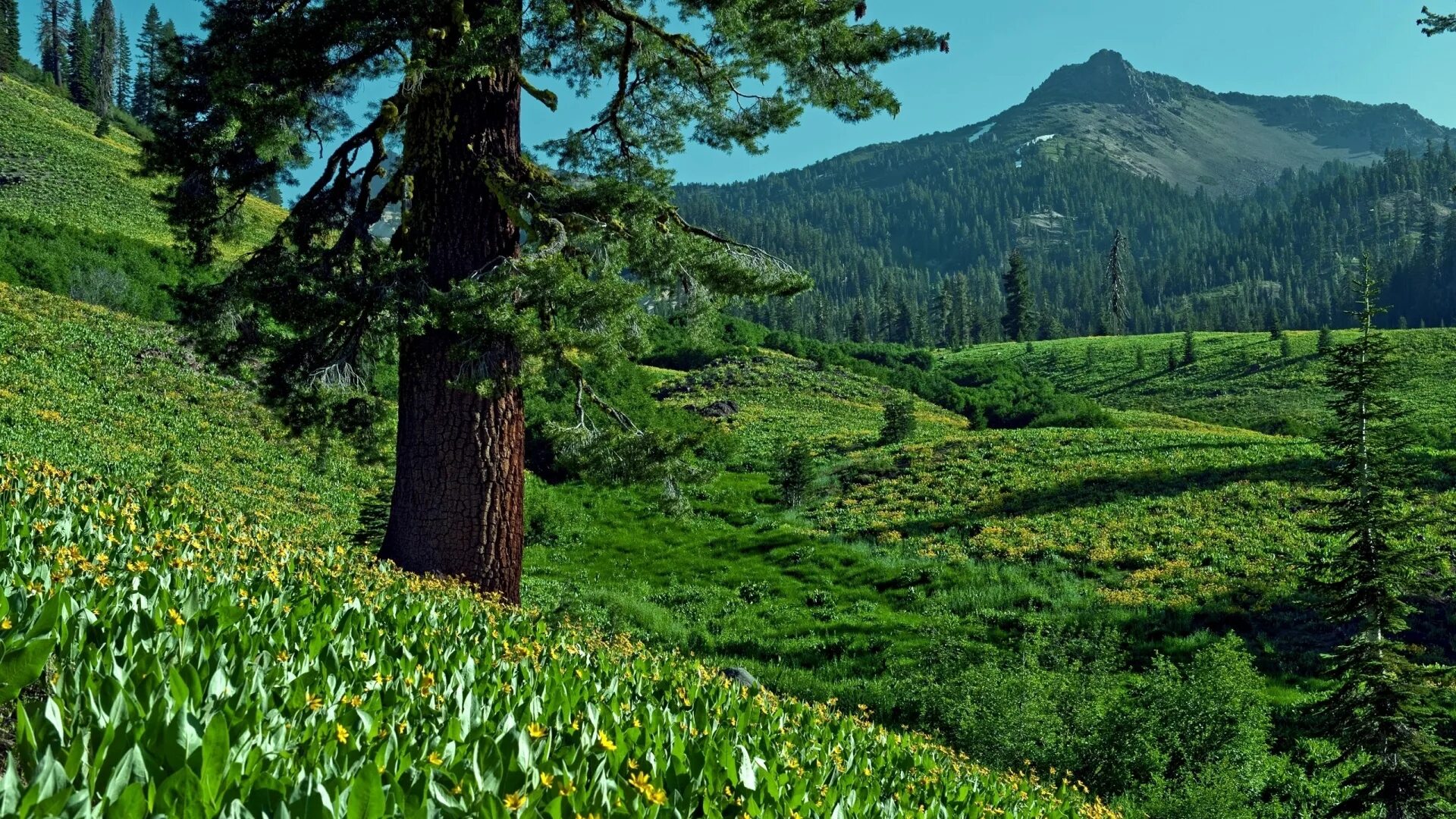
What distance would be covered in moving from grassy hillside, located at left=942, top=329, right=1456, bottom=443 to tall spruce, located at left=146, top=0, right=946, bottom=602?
196 ft

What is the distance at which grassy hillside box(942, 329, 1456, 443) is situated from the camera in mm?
66500

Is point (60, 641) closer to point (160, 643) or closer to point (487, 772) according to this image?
point (160, 643)

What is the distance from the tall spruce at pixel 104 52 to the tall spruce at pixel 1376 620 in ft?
436

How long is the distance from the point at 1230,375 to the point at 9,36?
5260 inches

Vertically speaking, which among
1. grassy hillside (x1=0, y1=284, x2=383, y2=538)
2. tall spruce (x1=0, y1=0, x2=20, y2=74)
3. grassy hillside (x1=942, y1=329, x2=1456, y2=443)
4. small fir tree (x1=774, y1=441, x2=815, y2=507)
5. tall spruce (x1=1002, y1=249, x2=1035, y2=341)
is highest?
tall spruce (x1=0, y1=0, x2=20, y2=74)

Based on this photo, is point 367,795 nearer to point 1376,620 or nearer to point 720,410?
point 1376,620

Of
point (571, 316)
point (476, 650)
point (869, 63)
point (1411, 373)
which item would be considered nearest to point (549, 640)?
point (476, 650)

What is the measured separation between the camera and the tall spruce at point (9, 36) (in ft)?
284

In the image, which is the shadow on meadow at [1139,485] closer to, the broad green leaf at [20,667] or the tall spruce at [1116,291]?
the broad green leaf at [20,667]

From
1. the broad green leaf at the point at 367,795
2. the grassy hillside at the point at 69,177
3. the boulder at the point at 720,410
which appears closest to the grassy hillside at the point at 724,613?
the broad green leaf at the point at 367,795

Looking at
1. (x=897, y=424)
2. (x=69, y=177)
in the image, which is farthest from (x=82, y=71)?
(x=897, y=424)

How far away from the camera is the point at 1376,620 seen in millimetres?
12203

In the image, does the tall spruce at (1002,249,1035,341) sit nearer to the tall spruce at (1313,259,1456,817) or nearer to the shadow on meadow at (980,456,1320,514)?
the shadow on meadow at (980,456,1320,514)

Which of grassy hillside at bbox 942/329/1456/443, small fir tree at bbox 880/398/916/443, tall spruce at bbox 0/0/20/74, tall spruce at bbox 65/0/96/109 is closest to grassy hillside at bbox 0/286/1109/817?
small fir tree at bbox 880/398/916/443
